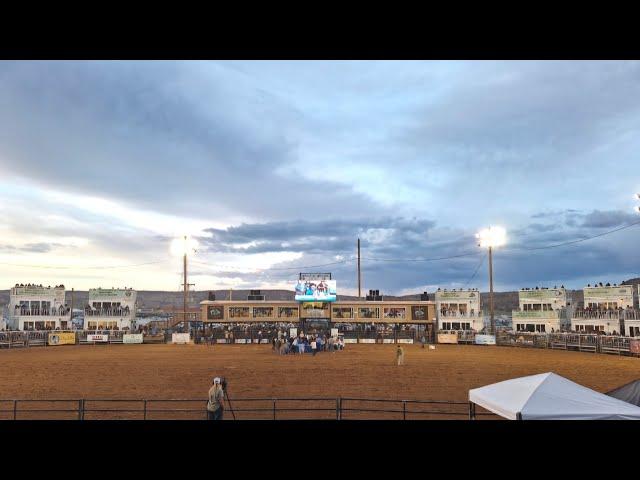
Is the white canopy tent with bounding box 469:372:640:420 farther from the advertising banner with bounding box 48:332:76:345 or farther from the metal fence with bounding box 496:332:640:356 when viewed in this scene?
the advertising banner with bounding box 48:332:76:345

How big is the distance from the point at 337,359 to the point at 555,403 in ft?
80.5

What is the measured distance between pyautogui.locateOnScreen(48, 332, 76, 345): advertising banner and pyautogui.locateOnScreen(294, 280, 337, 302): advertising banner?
2296 cm

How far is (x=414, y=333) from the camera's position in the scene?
49781mm

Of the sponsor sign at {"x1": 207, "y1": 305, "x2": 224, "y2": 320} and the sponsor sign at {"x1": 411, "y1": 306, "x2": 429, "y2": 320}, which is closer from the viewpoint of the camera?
the sponsor sign at {"x1": 207, "y1": 305, "x2": 224, "y2": 320}

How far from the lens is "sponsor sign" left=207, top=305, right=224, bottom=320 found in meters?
51.2

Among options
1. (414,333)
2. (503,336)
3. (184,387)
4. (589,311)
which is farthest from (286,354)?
(589,311)

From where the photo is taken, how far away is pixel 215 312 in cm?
5144

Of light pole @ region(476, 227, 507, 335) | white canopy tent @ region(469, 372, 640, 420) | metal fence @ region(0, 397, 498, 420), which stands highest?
light pole @ region(476, 227, 507, 335)

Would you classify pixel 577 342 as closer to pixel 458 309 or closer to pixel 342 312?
pixel 458 309

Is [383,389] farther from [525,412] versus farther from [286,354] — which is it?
[286,354]

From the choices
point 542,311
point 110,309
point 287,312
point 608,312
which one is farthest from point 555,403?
point 110,309

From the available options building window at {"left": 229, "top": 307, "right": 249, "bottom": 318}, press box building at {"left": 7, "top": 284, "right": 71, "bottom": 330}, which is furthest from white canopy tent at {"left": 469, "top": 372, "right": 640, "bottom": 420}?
press box building at {"left": 7, "top": 284, "right": 71, "bottom": 330}
